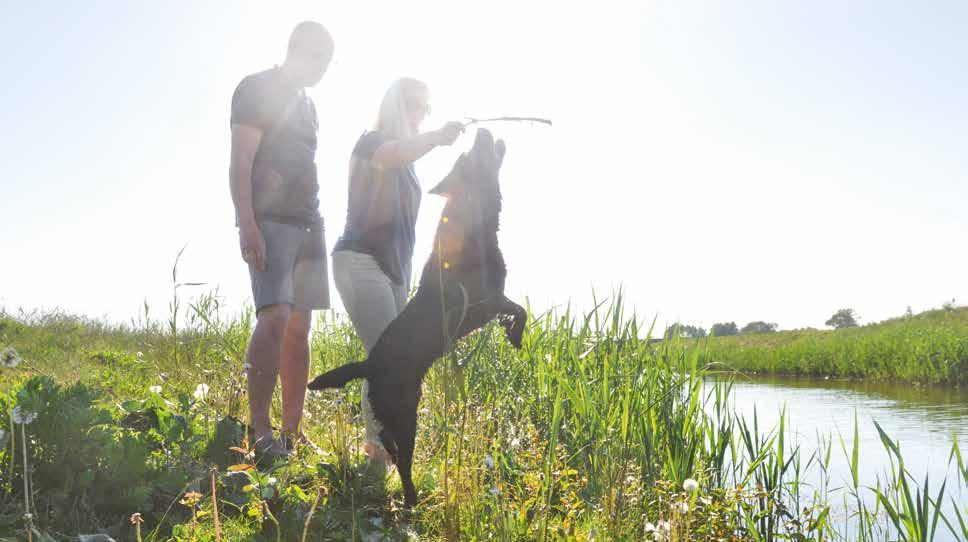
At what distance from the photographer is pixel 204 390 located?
3.36 m

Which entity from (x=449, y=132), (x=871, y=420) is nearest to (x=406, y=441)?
(x=449, y=132)

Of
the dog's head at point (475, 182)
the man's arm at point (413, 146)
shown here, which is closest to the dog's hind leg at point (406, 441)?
the dog's head at point (475, 182)

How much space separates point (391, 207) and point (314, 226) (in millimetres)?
752

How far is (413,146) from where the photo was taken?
200 cm

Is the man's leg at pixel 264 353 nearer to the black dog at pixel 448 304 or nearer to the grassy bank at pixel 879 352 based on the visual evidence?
the black dog at pixel 448 304

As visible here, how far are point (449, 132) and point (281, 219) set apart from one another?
4.41 ft

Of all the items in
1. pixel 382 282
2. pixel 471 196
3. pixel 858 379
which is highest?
pixel 471 196

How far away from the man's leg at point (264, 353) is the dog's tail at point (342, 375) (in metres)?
0.89

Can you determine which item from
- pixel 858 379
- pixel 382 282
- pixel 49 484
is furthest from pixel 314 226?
pixel 858 379

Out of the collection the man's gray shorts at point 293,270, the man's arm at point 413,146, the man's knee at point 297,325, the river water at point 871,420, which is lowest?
the river water at point 871,420

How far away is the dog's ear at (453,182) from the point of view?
5.88 ft

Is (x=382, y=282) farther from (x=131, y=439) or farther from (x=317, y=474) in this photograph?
(x=131, y=439)

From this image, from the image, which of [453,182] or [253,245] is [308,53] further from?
[453,182]

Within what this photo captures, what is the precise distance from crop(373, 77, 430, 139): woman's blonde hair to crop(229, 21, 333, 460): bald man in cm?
84
